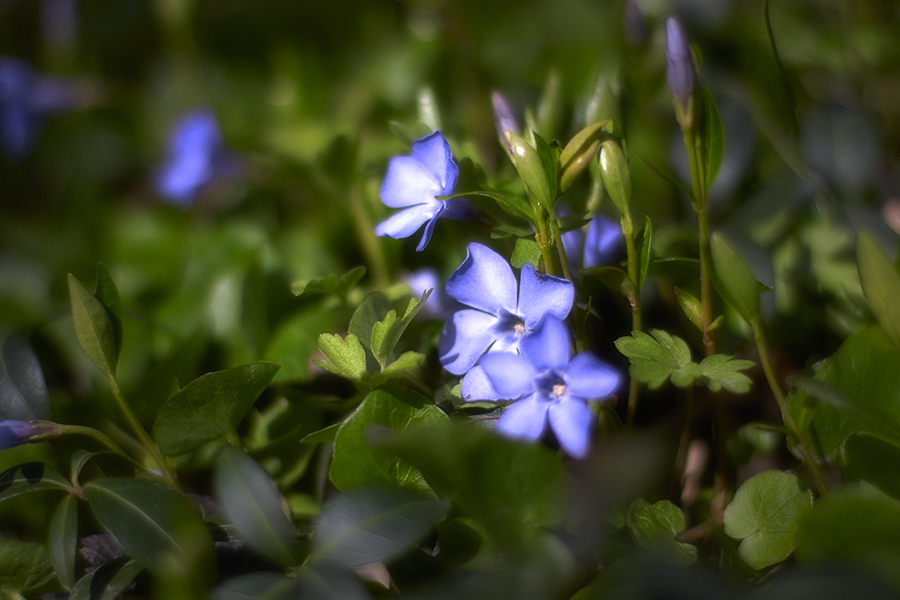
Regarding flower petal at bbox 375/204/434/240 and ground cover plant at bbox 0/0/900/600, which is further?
flower petal at bbox 375/204/434/240

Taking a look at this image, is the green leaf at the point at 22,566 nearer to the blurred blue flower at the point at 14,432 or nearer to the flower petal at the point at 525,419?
the blurred blue flower at the point at 14,432

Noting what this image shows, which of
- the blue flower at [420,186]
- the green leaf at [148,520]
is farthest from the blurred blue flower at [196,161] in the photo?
the green leaf at [148,520]

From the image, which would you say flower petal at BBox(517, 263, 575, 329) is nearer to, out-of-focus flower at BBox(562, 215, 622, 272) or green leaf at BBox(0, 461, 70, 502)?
out-of-focus flower at BBox(562, 215, 622, 272)

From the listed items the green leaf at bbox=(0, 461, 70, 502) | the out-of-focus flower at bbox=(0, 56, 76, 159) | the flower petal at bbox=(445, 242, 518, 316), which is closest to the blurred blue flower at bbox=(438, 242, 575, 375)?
the flower petal at bbox=(445, 242, 518, 316)

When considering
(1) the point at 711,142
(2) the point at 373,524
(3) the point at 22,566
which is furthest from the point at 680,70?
(3) the point at 22,566

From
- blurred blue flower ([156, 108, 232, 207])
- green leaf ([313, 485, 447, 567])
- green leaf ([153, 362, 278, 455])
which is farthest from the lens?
blurred blue flower ([156, 108, 232, 207])

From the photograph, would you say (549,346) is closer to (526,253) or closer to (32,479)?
(526,253)

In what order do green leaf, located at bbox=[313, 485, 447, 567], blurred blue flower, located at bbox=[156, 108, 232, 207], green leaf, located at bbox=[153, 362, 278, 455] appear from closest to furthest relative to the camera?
green leaf, located at bbox=[313, 485, 447, 567] → green leaf, located at bbox=[153, 362, 278, 455] → blurred blue flower, located at bbox=[156, 108, 232, 207]
